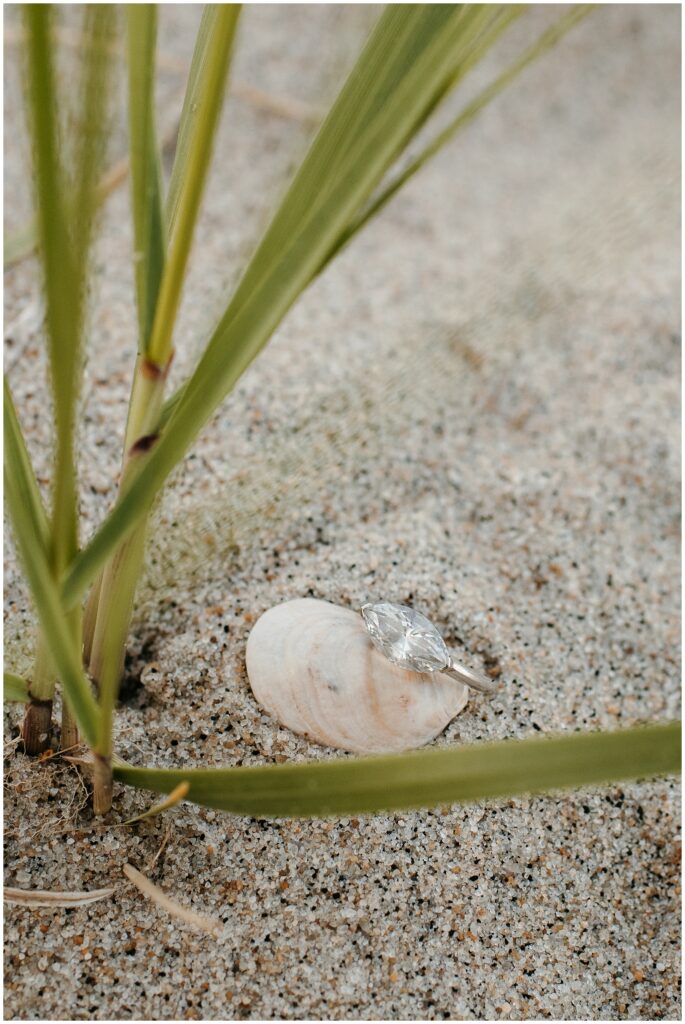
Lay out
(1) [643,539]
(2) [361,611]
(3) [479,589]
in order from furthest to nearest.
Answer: (1) [643,539] < (3) [479,589] < (2) [361,611]

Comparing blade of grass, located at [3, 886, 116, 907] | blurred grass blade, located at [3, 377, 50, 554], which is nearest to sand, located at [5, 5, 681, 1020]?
blade of grass, located at [3, 886, 116, 907]

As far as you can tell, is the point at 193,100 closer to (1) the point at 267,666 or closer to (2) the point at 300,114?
(1) the point at 267,666

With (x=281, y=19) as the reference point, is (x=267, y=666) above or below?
below

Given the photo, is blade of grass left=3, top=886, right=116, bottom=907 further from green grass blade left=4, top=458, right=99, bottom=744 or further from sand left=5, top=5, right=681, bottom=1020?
green grass blade left=4, top=458, right=99, bottom=744

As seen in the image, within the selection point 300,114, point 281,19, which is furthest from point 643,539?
point 281,19

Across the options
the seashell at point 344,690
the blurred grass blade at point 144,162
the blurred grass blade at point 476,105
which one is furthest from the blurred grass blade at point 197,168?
the seashell at point 344,690

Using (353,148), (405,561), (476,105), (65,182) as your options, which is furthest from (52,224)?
(405,561)

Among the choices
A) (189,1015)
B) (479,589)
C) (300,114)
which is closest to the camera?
(189,1015)
